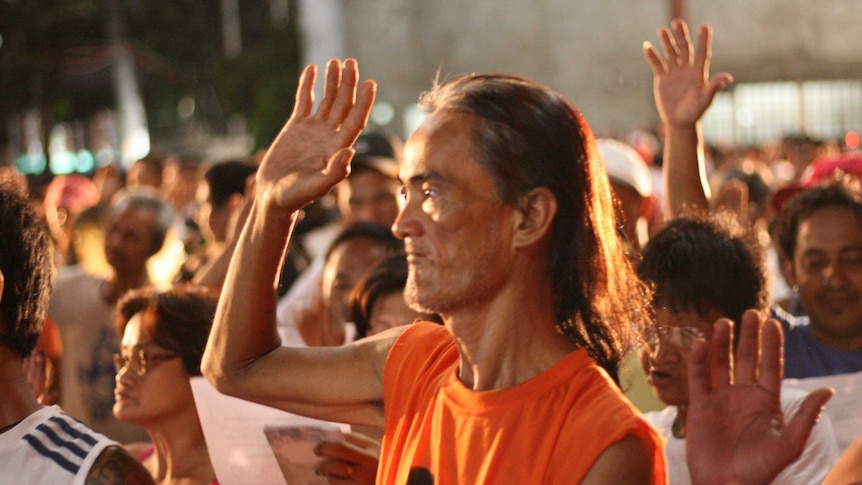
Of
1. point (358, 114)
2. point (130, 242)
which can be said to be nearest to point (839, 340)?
point (358, 114)

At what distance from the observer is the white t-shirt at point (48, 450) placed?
2.29 metres

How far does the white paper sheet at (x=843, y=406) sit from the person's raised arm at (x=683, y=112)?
28.9 inches

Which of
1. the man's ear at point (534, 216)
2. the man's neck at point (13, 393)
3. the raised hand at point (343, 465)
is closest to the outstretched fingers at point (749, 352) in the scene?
the man's ear at point (534, 216)

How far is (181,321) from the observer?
3465 mm

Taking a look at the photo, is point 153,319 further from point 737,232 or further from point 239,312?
point 737,232

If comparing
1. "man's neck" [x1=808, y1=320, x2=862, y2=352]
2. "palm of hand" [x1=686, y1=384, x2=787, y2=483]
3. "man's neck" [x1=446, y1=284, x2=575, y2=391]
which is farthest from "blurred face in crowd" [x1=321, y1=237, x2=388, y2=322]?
"palm of hand" [x1=686, y1=384, x2=787, y2=483]

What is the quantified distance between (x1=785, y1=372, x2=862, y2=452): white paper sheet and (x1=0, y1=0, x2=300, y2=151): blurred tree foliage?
23681 mm

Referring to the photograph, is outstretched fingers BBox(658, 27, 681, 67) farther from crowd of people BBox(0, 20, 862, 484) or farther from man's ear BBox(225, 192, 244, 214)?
man's ear BBox(225, 192, 244, 214)

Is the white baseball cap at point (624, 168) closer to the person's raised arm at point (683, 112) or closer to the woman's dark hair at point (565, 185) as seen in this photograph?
the person's raised arm at point (683, 112)

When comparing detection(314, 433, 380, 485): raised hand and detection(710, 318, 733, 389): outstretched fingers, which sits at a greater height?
detection(710, 318, 733, 389): outstretched fingers

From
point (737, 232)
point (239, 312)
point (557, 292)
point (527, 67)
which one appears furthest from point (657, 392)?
point (527, 67)

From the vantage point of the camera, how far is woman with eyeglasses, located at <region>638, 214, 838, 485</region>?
3002 millimetres

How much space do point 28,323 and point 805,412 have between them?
1537mm

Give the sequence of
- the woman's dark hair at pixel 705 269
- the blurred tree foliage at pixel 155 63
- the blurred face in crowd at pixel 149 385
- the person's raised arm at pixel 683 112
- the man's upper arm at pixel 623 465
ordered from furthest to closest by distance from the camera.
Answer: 1. the blurred tree foliage at pixel 155 63
2. the person's raised arm at pixel 683 112
3. the blurred face in crowd at pixel 149 385
4. the woman's dark hair at pixel 705 269
5. the man's upper arm at pixel 623 465
